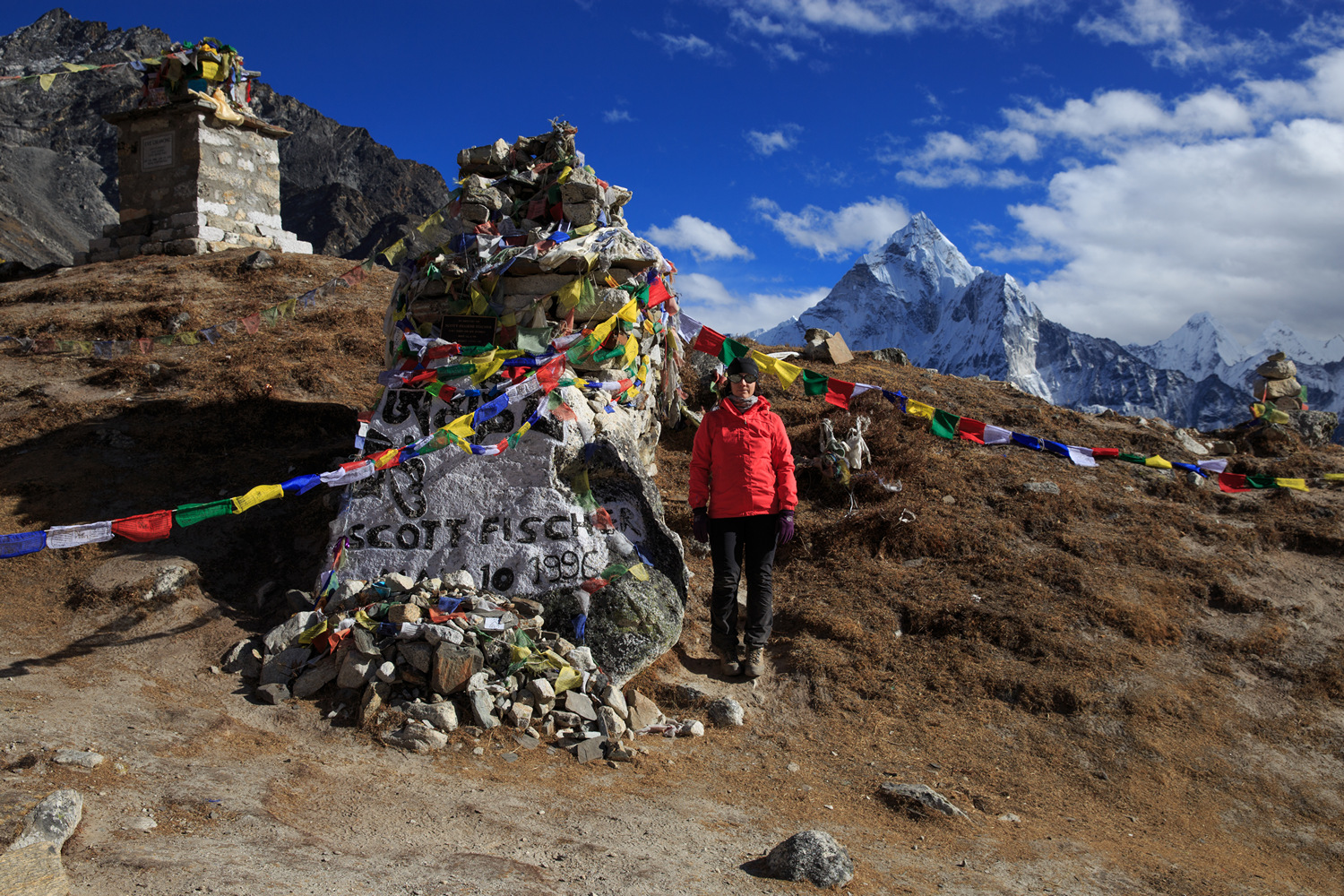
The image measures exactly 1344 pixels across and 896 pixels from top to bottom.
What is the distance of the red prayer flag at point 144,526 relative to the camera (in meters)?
5.00

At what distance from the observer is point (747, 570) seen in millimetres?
6301

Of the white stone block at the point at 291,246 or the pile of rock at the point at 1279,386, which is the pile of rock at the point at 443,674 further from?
the white stone block at the point at 291,246

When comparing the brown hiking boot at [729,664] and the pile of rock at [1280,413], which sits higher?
the pile of rock at [1280,413]

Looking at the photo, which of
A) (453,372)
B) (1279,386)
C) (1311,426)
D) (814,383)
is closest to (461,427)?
(453,372)

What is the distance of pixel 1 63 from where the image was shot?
72.1 meters

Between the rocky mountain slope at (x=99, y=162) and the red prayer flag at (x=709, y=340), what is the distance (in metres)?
36.9

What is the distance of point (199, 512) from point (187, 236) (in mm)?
14887

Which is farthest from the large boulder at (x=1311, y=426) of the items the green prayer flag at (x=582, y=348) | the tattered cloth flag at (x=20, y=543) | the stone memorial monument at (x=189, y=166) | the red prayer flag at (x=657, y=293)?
the stone memorial monument at (x=189, y=166)

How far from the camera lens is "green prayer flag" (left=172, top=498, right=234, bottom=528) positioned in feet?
16.9

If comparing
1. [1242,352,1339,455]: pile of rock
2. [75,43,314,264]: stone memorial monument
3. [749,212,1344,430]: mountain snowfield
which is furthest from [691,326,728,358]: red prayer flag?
[749,212,1344,430]: mountain snowfield

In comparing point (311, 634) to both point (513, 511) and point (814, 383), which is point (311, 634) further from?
point (814, 383)

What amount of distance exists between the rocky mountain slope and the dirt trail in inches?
1358

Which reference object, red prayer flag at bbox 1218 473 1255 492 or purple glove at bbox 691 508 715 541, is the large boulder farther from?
purple glove at bbox 691 508 715 541

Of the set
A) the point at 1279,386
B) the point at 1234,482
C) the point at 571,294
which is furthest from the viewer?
the point at 1279,386
